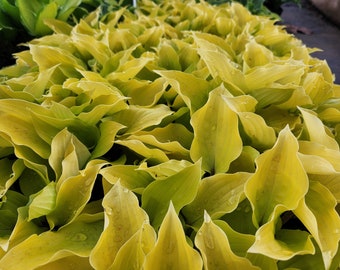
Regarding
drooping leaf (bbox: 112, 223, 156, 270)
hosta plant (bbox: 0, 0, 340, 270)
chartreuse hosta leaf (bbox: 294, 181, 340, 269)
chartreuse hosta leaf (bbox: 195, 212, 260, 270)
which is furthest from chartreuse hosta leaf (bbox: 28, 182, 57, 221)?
chartreuse hosta leaf (bbox: 294, 181, 340, 269)

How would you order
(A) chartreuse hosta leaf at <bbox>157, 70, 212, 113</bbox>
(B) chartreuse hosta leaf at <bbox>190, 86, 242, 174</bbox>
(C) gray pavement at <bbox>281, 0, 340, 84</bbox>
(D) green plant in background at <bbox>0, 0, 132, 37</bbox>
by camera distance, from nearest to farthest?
1. (B) chartreuse hosta leaf at <bbox>190, 86, 242, 174</bbox>
2. (A) chartreuse hosta leaf at <bbox>157, 70, 212, 113</bbox>
3. (D) green plant in background at <bbox>0, 0, 132, 37</bbox>
4. (C) gray pavement at <bbox>281, 0, 340, 84</bbox>

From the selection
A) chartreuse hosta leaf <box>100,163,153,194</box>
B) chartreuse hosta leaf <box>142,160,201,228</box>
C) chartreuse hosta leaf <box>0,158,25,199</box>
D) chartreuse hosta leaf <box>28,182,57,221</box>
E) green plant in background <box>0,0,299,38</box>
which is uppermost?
chartreuse hosta leaf <box>142,160,201,228</box>

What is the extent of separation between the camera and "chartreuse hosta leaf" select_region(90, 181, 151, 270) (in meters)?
0.75

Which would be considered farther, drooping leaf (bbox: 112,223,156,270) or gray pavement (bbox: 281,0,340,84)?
gray pavement (bbox: 281,0,340,84)

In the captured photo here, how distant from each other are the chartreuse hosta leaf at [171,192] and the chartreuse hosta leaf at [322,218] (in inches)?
7.8

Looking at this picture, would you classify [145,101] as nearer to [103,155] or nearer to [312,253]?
[103,155]

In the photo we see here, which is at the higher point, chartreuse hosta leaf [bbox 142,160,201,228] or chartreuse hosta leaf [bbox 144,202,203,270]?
chartreuse hosta leaf [bbox 144,202,203,270]

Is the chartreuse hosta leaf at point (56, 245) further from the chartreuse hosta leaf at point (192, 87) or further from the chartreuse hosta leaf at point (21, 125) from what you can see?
the chartreuse hosta leaf at point (192, 87)

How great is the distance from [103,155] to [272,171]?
1.55ft

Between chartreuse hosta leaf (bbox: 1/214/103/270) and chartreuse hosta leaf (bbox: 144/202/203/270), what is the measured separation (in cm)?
17

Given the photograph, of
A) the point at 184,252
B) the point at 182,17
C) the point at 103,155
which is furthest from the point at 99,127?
the point at 182,17

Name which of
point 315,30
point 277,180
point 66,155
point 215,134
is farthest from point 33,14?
point 315,30

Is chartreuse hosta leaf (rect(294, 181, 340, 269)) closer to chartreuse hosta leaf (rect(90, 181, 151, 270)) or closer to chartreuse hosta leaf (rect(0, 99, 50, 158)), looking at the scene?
chartreuse hosta leaf (rect(90, 181, 151, 270))

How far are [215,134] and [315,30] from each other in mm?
8168
